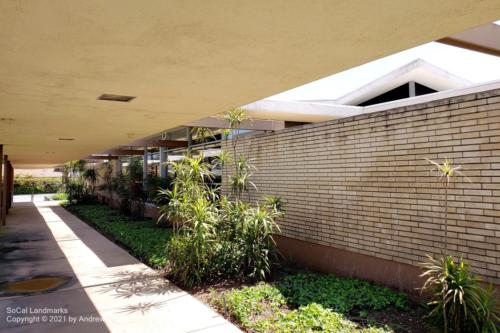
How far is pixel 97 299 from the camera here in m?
5.06

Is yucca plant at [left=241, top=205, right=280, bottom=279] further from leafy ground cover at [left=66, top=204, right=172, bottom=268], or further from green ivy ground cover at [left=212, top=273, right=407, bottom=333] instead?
leafy ground cover at [left=66, top=204, right=172, bottom=268]

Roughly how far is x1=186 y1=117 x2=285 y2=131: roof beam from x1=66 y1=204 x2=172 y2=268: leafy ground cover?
110 inches

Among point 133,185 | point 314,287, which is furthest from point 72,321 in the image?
point 133,185

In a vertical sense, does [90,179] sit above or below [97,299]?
above

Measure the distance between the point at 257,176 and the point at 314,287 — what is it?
3.59 metres

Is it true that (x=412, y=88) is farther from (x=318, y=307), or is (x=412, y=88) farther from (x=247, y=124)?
(x=318, y=307)

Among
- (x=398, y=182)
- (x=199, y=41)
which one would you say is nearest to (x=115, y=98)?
(x=199, y=41)

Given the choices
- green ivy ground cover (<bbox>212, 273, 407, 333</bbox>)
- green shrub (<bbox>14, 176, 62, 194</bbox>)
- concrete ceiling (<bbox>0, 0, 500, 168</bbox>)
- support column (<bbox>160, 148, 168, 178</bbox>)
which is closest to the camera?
concrete ceiling (<bbox>0, 0, 500, 168</bbox>)

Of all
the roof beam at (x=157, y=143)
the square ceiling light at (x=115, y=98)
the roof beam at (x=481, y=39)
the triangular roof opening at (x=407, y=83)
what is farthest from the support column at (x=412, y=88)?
the square ceiling light at (x=115, y=98)

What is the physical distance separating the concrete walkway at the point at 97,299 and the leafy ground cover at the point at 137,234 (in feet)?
0.96

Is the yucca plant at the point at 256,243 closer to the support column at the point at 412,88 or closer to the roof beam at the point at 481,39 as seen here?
the roof beam at the point at 481,39

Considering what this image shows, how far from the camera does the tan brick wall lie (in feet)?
13.8

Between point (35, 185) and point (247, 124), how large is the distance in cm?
3494

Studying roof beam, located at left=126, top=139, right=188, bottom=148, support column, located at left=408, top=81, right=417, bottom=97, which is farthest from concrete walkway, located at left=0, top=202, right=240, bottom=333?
support column, located at left=408, top=81, right=417, bottom=97
